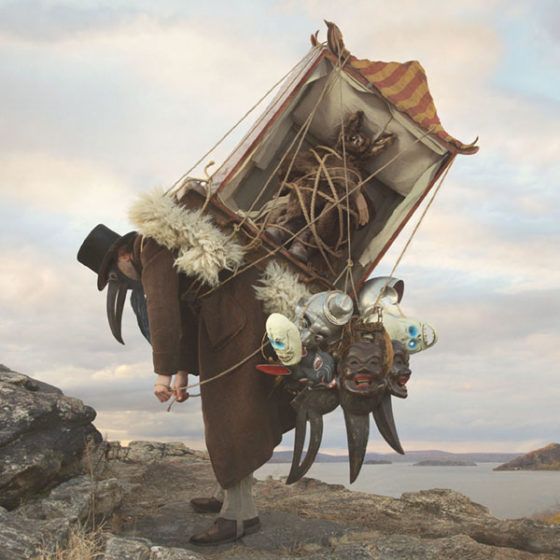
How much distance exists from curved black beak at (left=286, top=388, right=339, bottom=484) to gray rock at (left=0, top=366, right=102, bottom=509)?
172cm

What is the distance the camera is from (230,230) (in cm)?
459

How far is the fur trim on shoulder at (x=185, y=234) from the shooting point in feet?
14.1

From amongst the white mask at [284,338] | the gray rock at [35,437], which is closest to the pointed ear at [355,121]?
the white mask at [284,338]

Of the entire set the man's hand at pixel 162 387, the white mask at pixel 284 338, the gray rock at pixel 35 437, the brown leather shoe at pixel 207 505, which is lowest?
the brown leather shoe at pixel 207 505

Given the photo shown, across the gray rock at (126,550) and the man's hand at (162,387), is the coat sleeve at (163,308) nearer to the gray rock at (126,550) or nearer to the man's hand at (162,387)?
the man's hand at (162,387)

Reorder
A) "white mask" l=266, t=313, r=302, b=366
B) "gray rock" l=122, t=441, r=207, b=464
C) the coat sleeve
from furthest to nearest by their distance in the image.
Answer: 1. "gray rock" l=122, t=441, r=207, b=464
2. the coat sleeve
3. "white mask" l=266, t=313, r=302, b=366

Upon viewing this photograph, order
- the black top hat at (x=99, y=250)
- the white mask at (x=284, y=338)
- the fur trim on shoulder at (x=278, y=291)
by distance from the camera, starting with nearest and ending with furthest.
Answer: the white mask at (x=284, y=338)
the fur trim on shoulder at (x=278, y=291)
the black top hat at (x=99, y=250)

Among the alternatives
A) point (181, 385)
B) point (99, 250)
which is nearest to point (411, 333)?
point (181, 385)

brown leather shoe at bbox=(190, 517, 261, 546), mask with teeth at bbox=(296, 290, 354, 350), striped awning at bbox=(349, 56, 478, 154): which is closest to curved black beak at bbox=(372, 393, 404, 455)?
mask with teeth at bbox=(296, 290, 354, 350)

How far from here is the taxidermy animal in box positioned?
191 inches

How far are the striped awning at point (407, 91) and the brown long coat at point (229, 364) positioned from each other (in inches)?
74.4

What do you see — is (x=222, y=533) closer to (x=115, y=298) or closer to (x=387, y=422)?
(x=387, y=422)

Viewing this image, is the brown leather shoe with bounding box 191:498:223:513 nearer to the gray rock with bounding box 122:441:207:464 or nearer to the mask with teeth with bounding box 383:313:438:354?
the mask with teeth with bounding box 383:313:438:354

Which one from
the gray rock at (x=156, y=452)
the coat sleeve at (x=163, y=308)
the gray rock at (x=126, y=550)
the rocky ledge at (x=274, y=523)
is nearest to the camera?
the gray rock at (x=126, y=550)
